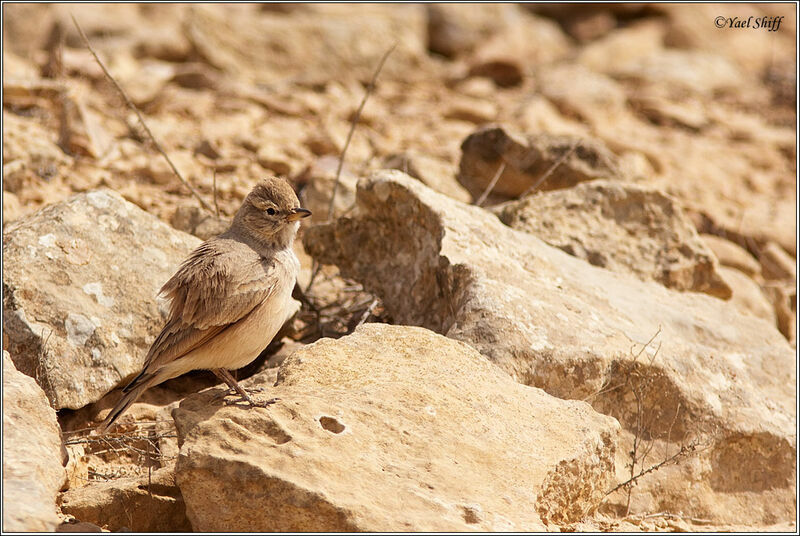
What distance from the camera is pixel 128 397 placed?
4.11 meters

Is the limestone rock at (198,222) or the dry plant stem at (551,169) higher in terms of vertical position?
the dry plant stem at (551,169)

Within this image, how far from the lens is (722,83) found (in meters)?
12.9

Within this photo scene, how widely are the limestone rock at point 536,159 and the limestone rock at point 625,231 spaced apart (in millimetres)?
851

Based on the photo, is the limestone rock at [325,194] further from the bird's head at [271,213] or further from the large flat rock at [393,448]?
the large flat rock at [393,448]

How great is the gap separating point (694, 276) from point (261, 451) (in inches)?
Answer: 159

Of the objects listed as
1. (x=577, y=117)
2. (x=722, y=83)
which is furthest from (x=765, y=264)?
(x=722, y=83)

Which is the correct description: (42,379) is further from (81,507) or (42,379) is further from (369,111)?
(369,111)

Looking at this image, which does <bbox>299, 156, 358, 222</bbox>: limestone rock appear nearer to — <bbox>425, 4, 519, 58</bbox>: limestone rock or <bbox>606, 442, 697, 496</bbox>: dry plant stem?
<bbox>606, 442, 697, 496</bbox>: dry plant stem

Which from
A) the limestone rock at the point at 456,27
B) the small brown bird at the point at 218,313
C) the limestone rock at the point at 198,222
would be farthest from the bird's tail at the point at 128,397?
the limestone rock at the point at 456,27

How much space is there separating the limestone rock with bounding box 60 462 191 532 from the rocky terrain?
0.01 m

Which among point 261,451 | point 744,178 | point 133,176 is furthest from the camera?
point 744,178

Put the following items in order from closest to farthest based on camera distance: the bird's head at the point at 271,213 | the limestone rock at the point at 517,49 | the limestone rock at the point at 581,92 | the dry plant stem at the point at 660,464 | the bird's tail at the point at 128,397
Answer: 1. the bird's tail at the point at 128,397
2. the dry plant stem at the point at 660,464
3. the bird's head at the point at 271,213
4. the limestone rock at the point at 581,92
5. the limestone rock at the point at 517,49

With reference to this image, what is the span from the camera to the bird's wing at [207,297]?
4.23 m

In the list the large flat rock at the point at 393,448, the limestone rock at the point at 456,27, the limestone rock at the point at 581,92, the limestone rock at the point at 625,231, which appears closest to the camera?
the large flat rock at the point at 393,448
